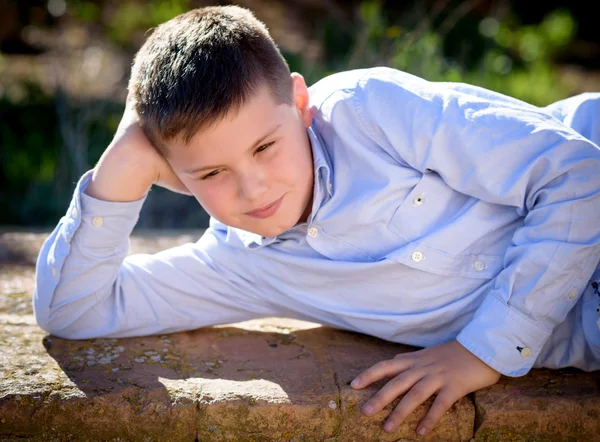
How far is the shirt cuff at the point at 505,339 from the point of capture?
5.95ft

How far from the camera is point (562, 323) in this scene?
1.96m

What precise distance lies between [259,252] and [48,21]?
5.18 meters

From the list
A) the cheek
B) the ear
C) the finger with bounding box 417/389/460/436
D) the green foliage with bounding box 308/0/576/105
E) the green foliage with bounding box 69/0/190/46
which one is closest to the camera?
the finger with bounding box 417/389/460/436

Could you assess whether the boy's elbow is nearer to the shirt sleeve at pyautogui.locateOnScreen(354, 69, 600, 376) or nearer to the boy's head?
the boy's head

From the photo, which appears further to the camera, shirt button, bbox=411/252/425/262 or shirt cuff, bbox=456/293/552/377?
shirt button, bbox=411/252/425/262

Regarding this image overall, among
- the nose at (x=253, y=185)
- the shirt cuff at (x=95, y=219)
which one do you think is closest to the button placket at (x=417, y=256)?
the nose at (x=253, y=185)

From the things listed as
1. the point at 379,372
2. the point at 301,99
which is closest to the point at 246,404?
the point at 379,372

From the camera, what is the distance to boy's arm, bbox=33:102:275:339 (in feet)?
6.75

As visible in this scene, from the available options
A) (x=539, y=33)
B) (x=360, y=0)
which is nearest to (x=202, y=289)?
(x=539, y=33)

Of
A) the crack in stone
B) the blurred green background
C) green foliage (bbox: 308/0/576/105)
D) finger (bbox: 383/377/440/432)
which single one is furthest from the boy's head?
green foliage (bbox: 308/0/576/105)

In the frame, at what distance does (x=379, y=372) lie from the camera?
6.08ft

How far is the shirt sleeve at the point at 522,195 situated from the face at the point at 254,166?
13.1 inches

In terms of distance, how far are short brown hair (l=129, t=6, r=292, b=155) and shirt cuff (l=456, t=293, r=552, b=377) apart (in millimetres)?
832

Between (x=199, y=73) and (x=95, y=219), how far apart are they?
22.4 inches
